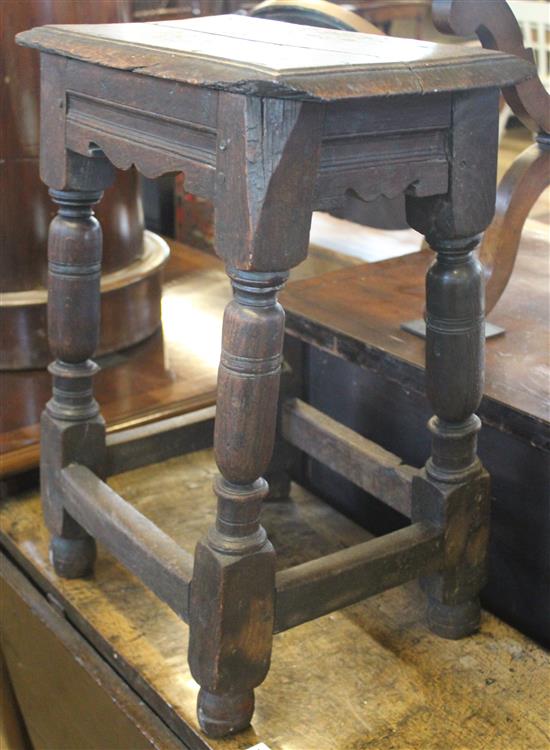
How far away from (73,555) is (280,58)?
677 mm

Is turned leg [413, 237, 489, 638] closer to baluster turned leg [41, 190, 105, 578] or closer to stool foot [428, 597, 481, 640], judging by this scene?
stool foot [428, 597, 481, 640]

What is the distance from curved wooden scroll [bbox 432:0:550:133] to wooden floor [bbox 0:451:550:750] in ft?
1.85

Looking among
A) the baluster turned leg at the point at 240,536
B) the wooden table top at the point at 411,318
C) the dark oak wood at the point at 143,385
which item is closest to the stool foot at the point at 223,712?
the baluster turned leg at the point at 240,536

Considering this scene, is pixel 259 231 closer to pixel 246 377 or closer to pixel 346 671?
pixel 246 377

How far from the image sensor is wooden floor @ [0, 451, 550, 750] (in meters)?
1.09

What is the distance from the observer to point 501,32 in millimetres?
1242

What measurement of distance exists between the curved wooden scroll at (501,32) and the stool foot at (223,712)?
691 mm

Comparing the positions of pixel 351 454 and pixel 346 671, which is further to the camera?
pixel 351 454

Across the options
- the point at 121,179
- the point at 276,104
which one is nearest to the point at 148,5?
the point at 121,179

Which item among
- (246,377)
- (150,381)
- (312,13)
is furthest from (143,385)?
(246,377)

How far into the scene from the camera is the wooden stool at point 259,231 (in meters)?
0.89

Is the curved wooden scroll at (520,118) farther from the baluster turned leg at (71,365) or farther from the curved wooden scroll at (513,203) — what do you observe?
the baluster turned leg at (71,365)

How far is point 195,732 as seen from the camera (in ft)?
3.56

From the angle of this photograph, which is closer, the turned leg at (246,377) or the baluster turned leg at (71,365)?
the turned leg at (246,377)
